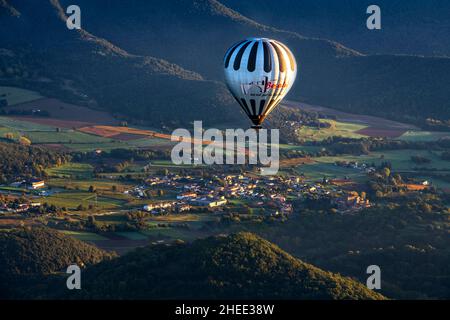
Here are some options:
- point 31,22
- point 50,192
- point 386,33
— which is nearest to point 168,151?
point 50,192

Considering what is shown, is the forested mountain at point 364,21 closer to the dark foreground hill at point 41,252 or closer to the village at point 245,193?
the village at point 245,193

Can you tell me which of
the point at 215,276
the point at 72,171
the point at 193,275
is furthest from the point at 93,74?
the point at 215,276

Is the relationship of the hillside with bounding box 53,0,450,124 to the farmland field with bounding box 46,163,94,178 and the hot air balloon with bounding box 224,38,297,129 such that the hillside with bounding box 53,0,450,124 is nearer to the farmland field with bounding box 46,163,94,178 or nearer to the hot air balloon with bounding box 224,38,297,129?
the farmland field with bounding box 46,163,94,178

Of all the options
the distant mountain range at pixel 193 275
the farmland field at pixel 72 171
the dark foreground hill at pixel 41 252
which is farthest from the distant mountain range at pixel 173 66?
the distant mountain range at pixel 193 275
